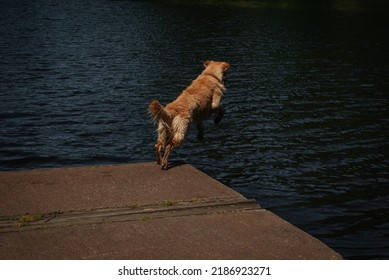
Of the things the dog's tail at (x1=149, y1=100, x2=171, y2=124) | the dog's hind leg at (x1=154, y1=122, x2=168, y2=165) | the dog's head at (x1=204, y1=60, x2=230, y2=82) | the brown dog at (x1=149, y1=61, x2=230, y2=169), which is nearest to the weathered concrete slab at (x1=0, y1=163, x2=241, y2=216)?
the dog's hind leg at (x1=154, y1=122, x2=168, y2=165)

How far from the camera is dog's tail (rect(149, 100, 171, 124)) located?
10.3 meters

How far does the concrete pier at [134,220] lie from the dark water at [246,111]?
6.33ft

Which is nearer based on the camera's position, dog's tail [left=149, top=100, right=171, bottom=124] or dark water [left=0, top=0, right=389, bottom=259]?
dog's tail [left=149, top=100, right=171, bottom=124]

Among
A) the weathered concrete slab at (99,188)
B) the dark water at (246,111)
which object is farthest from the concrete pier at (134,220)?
the dark water at (246,111)

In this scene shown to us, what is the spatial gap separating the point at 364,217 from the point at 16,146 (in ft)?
31.2

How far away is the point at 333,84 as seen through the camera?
78.6 feet

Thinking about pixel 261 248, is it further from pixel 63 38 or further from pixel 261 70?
pixel 63 38

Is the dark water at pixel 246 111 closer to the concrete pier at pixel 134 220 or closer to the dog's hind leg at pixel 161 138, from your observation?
the concrete pier at pixel 134 220

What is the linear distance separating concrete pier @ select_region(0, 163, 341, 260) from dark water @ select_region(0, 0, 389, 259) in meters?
1.93

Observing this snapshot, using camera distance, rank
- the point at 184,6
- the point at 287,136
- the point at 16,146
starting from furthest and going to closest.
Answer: the point at 184,6 < the point at 287,136 < the point at 16,146

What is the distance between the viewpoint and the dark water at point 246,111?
456 inches

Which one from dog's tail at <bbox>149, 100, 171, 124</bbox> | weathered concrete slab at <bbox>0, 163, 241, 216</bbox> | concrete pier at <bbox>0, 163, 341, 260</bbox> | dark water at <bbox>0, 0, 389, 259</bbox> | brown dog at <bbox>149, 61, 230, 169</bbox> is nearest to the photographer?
concrete pier at <bbox>0, 163, 341, 260</bbox>

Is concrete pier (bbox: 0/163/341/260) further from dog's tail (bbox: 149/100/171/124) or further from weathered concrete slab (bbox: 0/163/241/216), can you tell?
dog's tail (bbox: 149/100/171/124)

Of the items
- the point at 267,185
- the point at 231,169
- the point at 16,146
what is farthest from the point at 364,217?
the point at 16,146
